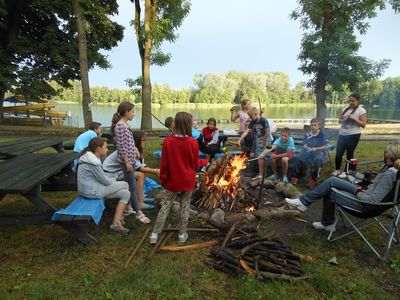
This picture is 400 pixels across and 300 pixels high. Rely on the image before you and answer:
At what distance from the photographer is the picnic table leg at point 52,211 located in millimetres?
3514

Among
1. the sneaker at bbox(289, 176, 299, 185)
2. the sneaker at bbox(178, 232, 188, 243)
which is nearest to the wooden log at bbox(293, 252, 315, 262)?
the sneaker at bbox(178, 232, 188, 243)

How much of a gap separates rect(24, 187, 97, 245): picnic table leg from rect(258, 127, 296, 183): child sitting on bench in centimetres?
403

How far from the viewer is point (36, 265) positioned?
329cm

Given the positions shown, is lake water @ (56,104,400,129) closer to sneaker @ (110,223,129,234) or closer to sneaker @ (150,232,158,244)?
sneaker @ (110,223,129,234)

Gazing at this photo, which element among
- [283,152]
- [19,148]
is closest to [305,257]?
[283,152]

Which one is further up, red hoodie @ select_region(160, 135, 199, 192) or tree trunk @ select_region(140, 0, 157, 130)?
tree trunk @ select_region(140, 0, 157, 130)

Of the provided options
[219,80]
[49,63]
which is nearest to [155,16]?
[49,63]

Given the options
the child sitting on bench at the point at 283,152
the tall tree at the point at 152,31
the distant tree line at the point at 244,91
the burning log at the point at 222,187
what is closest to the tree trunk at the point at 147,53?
the tall tree at the point at 152,31

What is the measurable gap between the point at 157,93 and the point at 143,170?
94411 millimetres

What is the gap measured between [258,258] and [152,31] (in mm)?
14552

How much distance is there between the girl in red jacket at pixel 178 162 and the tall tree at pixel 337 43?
684 inches

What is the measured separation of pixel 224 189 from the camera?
16.5 feet

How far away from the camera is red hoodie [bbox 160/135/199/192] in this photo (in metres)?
3.64

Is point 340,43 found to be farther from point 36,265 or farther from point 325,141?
point 36,265
